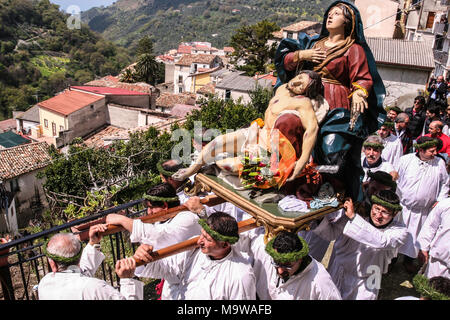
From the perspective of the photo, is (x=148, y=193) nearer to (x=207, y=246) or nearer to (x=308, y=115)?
(x=207, y=246)

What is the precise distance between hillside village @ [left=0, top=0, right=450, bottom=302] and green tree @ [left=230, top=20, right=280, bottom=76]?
11.9 ft

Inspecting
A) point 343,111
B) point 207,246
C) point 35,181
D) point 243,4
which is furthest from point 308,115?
point 243,4

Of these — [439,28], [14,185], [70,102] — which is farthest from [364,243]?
[70,102]

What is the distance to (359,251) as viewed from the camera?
14.4 feet

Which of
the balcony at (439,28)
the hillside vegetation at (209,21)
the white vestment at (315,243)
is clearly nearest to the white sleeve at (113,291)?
the white vestment at (315,243)

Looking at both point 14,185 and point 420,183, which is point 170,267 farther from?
point 14,185

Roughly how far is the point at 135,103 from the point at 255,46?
66.2 ft

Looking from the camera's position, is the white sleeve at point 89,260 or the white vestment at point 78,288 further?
the white sleeve at point 89,260

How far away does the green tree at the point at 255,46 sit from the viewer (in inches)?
1884

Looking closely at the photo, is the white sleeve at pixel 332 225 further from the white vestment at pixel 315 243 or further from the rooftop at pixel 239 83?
the rooftop at pixel 239 83

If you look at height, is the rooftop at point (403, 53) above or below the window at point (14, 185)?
above

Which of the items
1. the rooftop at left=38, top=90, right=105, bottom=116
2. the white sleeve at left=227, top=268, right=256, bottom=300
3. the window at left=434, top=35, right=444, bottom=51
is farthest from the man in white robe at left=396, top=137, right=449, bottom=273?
the rooftop at left=38, top=90, right=105, bottom=116

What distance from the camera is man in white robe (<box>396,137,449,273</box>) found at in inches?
225

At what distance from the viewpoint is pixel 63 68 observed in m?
81.4
